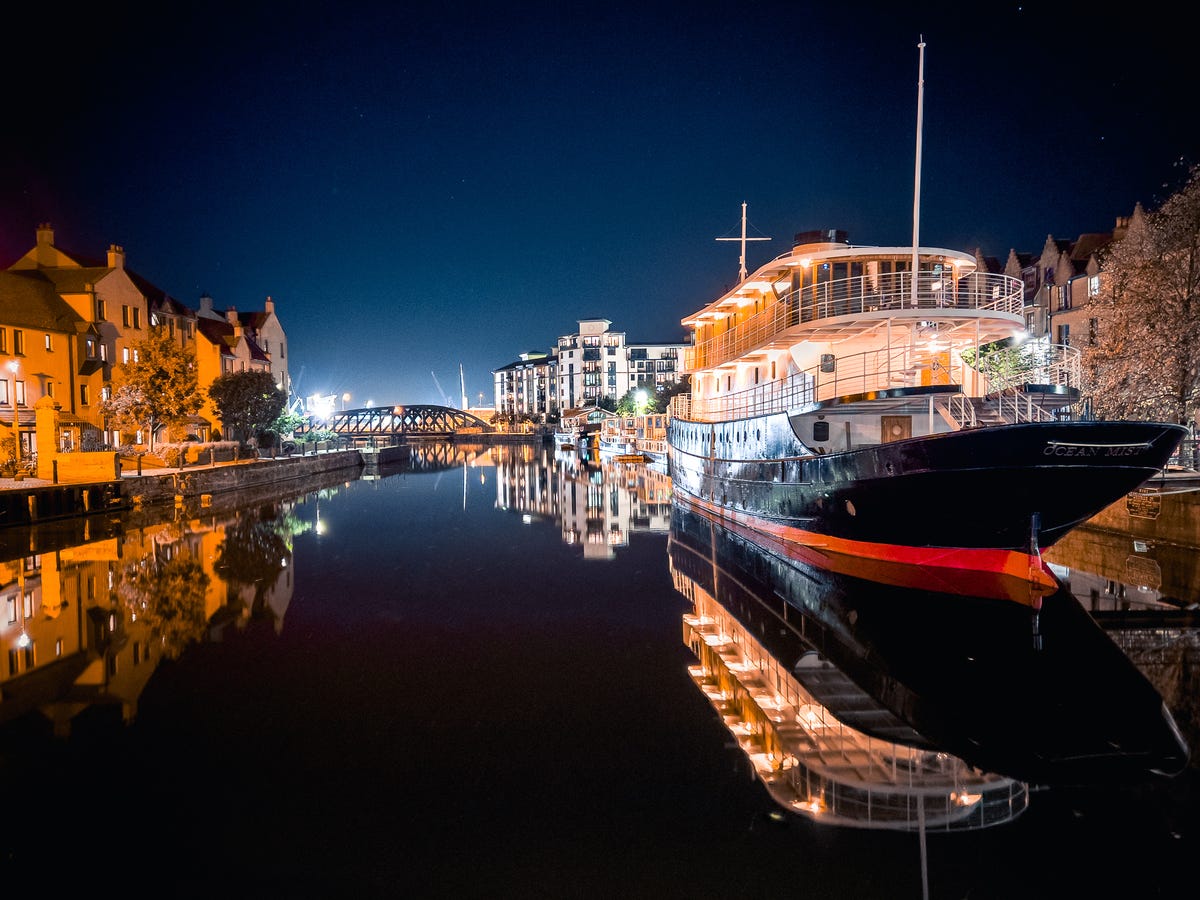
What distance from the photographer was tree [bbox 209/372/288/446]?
50406 millimetres

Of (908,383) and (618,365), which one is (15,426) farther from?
(618,365)

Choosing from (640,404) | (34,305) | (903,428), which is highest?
(34,305)

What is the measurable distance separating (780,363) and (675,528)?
6.87 meters

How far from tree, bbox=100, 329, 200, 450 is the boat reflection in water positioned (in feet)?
116

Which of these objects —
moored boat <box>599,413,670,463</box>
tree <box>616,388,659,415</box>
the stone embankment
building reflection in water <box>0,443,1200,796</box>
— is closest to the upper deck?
building reflection in water <box>0,443,1200,796</box>

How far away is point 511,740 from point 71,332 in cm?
4516

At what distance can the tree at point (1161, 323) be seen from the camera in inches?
1006

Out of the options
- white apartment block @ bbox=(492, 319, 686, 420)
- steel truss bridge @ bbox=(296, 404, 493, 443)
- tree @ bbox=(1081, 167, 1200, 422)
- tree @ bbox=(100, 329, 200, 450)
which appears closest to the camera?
tree @ bbox=(1081, 167, 1200, 422)

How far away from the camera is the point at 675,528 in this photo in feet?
87.9

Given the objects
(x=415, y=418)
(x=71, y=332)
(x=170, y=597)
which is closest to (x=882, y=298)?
(x=170, y=597)

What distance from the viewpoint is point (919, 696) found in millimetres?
9891

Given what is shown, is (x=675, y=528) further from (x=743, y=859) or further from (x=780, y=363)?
(x=743, y=859)

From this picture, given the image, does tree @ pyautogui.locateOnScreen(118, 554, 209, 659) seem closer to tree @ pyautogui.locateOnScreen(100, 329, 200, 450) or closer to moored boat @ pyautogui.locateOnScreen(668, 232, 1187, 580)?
moored boat @ pyautogui.locateOnScreen(668, 232, 1187, 580)

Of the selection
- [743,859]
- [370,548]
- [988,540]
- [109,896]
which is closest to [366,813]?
[109,896]
